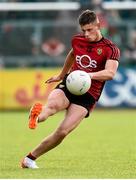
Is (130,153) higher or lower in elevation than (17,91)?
higher

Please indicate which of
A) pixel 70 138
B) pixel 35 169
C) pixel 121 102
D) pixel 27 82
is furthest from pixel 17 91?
pixel 35 169

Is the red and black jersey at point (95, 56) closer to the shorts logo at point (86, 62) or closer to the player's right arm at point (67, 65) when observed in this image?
the shorts logo at point (86, 62)

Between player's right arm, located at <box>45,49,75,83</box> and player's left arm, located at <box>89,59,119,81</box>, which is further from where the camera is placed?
player's right arm, located at <box>45,49,75,83</box>

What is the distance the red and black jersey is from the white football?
1.58ft

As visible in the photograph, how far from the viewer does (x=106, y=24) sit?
23.6m

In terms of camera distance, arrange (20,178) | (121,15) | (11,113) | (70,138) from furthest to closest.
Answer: (121,15)
(11,113)
(70,138)
(20,178)

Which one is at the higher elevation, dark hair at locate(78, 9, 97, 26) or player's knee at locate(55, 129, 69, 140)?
dark hair at locate(78, 9, 97, 26)

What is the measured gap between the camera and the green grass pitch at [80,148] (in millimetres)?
9992

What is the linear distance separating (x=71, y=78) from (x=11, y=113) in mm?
12399

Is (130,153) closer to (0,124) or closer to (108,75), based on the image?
(108,75)

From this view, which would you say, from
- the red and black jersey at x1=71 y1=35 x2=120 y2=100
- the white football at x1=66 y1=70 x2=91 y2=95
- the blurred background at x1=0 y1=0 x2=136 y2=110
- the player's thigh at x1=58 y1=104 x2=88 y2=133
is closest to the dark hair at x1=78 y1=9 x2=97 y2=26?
the red and black jersey at x1=71 y1=35 x2=120 y2=100

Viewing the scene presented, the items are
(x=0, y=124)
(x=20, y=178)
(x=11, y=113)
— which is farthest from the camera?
(x=11, y=113)

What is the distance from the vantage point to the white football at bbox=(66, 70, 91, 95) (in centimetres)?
1008

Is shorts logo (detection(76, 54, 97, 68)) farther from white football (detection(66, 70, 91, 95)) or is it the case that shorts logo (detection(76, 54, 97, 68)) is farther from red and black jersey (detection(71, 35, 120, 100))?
white football (detection(66, 70, 91, 95))
